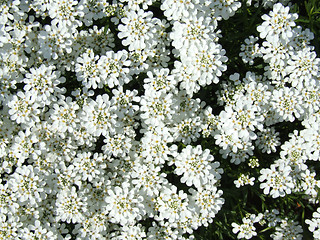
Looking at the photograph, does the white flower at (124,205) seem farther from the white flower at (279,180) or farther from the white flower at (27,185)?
the white flower at (279,180)

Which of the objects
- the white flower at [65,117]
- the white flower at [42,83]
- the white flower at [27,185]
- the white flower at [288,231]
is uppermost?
the white flower at [42,83]

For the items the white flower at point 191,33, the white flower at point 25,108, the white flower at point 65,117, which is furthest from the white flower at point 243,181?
the white flower at point 25,108

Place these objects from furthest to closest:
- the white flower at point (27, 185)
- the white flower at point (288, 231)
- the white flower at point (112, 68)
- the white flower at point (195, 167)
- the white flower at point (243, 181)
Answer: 1. the white flower at point (288, 231)
2. the white flower at point (243, 181)
3. the white flower at point (112, 68)
4. the white flower at point (27, 185)
5. the white flower at point (195, 167)

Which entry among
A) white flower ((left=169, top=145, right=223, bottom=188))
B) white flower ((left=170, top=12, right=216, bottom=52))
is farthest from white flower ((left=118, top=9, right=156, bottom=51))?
white flower ((left=169, top=145, right=223, bottom=188))

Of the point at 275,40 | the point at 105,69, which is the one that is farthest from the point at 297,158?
the point at 105,69

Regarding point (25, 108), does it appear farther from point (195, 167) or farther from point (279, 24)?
point (279, 24)

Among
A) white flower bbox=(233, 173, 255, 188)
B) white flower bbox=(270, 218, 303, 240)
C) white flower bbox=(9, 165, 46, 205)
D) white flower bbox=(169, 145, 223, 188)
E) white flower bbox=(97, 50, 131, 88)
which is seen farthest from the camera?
white flower bbox=(270, 218, 303, 240)

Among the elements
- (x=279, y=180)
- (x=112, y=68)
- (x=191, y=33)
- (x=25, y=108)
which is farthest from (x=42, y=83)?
(x=279, y=180)

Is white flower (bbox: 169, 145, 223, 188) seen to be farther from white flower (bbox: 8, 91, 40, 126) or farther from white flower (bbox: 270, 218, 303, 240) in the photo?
white flower (bbox: 8, 91, 40, 126)

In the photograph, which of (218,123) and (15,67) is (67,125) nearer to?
(15,67)
